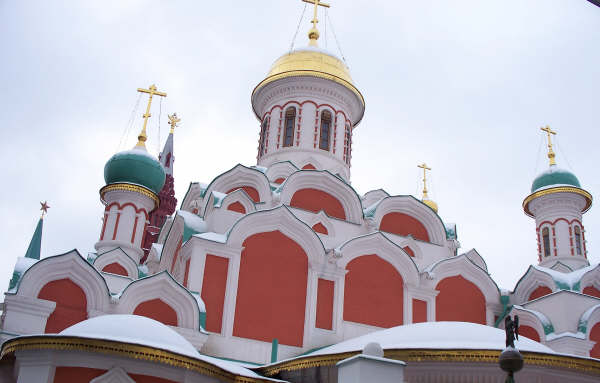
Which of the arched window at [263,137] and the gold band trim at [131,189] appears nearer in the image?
the arched window at [263,137]

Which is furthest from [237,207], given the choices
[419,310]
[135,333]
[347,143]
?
[135,333]

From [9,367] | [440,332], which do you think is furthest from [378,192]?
[9,367]

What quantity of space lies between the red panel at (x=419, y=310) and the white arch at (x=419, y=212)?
161 cm

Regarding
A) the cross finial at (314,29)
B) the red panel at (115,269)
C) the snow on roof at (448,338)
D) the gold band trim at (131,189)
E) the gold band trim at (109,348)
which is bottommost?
the gold band trim at (109,348)

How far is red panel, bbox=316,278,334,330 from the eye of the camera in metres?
9.99

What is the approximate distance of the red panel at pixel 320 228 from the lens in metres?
11.2

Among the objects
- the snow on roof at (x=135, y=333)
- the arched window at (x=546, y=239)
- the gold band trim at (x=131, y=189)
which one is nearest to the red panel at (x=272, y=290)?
the snow on roof at (x=135, y=333)

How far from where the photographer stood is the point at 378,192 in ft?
44.9

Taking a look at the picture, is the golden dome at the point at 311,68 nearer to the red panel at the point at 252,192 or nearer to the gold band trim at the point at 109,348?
the red panel at the point at 252,192

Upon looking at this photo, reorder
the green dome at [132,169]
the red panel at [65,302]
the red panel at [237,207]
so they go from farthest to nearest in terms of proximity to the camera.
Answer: the green dome at [132,169]
the red panel at [237,207]
the red panel at [65,302]

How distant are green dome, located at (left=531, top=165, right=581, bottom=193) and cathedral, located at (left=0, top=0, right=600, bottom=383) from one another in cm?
29

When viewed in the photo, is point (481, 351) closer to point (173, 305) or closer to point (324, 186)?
point (173, 305)

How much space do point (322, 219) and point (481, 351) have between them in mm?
5304

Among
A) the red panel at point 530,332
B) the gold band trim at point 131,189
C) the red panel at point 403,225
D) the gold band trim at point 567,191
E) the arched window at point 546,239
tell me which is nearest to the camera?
the red panel at point 530,332
